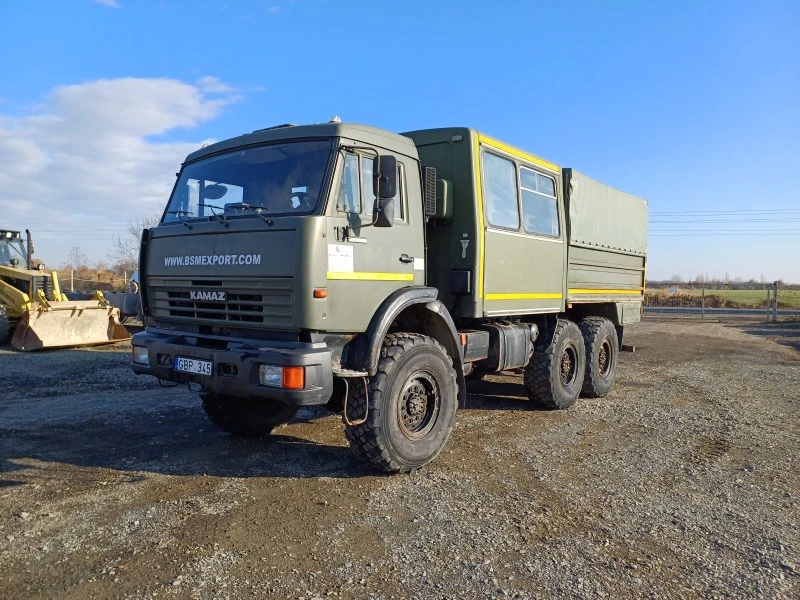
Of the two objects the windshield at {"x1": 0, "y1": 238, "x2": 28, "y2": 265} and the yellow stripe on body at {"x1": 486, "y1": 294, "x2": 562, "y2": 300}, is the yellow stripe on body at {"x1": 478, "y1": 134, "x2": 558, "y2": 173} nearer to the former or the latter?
the yellow stripe on body at {"x1": 486, "y1": 294, "x2": 562, "y2": 300}

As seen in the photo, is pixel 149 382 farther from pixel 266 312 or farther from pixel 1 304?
pixel 1 304

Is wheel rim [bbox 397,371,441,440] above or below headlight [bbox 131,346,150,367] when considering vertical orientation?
below

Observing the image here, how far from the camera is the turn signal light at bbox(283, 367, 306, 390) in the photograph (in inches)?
161

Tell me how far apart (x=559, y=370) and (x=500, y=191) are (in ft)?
8.66

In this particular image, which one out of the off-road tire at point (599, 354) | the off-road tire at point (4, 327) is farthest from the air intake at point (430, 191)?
the off-road tire at point (4, 327)

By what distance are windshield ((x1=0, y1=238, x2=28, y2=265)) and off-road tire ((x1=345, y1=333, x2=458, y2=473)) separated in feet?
44.7

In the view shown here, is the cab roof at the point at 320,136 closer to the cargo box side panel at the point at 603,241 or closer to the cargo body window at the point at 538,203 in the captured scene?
the cargo body window at the point at 538,203

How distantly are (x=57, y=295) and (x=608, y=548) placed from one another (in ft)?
46.1

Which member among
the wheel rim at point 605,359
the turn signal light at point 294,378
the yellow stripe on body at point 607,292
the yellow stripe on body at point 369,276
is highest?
the yellow stripe on body at point 369,276

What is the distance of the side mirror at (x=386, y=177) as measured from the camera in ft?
14.9

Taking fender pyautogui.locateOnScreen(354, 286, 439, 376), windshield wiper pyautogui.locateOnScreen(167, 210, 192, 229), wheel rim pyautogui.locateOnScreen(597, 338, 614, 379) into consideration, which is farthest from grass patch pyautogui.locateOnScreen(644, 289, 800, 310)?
windshield wiper pyautogui.locateOnScreen(167, 210, 192, 229)

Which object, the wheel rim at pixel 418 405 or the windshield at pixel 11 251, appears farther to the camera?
the windshield at pixel 11 251

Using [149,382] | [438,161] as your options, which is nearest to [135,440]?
[149,382]

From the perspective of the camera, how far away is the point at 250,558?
3354 millimetres
